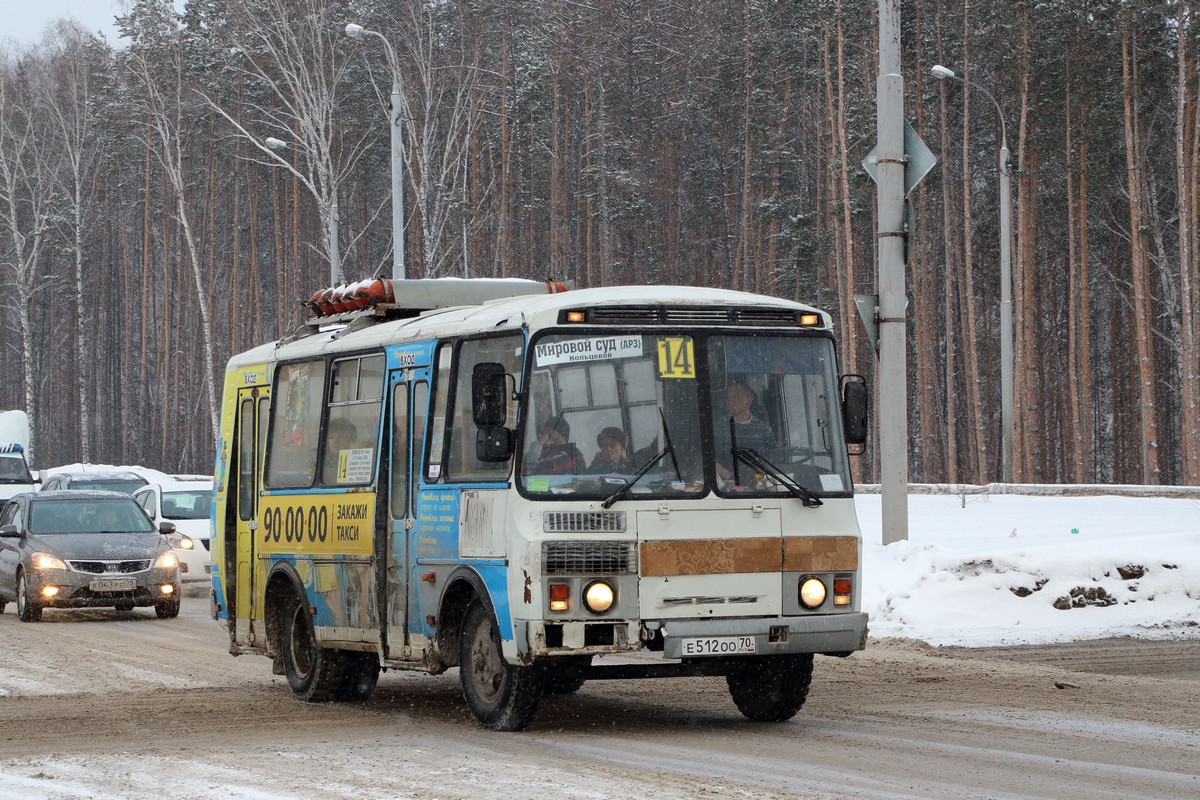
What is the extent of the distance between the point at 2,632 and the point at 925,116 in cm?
4305

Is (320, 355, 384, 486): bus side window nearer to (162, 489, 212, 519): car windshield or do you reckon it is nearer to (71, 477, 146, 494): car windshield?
(162, 489, 212, 519): car windshield

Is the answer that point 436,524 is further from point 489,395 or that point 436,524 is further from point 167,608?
point 167,608

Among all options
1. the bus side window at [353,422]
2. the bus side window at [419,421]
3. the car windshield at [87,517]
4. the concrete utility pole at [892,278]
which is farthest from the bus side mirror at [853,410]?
the car windshield at [87,517]

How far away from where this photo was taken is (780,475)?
36.0 ft

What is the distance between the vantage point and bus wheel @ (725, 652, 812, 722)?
37.3 feet

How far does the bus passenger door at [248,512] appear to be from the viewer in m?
14.7

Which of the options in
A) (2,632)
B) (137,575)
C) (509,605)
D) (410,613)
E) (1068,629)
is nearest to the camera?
(509,605)

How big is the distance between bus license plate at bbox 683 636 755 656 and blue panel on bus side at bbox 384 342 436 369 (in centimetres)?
271

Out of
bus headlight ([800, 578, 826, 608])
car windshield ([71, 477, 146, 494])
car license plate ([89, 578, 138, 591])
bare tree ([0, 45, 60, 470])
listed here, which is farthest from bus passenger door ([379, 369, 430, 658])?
bare tree ([0, 45, 60, 470])

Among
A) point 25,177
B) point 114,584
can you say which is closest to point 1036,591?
point 114,584

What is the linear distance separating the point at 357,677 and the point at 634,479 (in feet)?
12.8

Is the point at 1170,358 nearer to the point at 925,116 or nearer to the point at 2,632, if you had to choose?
the point at 925,116

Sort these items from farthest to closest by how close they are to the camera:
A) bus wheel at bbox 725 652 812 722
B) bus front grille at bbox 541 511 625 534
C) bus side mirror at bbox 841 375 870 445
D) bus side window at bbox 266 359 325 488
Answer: bus side window at bbox 266 359 325 488, bus wheel at bbox 725 652 812 722, bus side mirror at bbox 841 375 870 445, bus front grille at bbox 541 511 625 534

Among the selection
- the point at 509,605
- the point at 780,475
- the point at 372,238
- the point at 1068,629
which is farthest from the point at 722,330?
the point at 372,238
